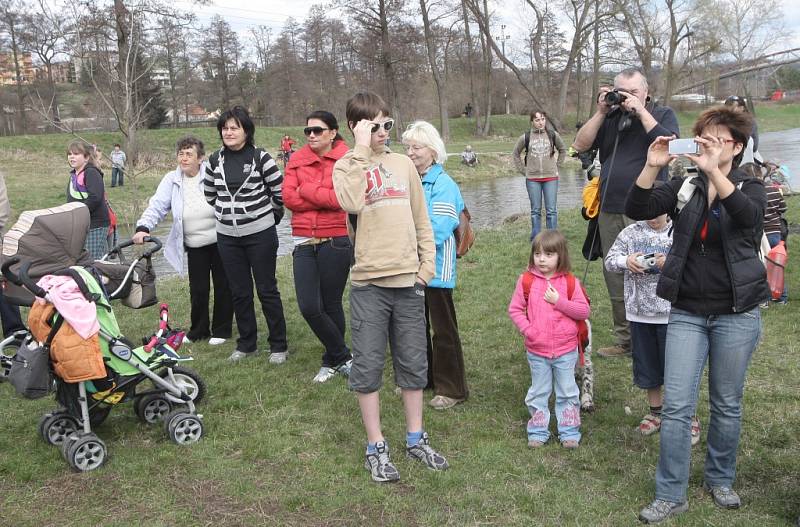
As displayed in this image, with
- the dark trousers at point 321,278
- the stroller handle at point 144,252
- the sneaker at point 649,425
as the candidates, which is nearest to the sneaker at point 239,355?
the dark trousers at point 321,278

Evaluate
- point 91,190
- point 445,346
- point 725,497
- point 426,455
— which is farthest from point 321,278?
point 91,190

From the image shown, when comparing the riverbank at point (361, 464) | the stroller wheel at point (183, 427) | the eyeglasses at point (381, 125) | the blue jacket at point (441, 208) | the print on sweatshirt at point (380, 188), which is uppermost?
the eyeglasses at point (381, 125)

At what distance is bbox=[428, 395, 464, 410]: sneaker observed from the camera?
15.5ft

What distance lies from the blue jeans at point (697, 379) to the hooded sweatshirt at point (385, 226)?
4.39 feet

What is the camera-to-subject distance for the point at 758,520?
3236 mm

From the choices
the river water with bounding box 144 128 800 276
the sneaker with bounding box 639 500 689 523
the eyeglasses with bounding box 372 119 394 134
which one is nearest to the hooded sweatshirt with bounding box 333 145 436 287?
the eyeglasses with bounding box 372 119 394 134

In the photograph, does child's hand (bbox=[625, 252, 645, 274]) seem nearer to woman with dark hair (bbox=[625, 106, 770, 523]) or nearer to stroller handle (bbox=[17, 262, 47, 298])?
woman with dark hair (bbox=[625, 106, 770, 523])

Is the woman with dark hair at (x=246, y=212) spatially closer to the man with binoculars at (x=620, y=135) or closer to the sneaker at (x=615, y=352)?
the man with binoculars at (x=620, y=135)

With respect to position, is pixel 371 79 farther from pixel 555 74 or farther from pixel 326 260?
pixel 326 260

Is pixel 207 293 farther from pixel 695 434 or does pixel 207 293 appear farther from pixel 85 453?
pixel 695 434

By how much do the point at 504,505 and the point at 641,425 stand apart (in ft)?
4.24

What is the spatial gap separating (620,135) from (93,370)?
363cm

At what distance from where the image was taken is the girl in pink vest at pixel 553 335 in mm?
4164

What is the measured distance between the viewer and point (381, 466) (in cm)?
376
